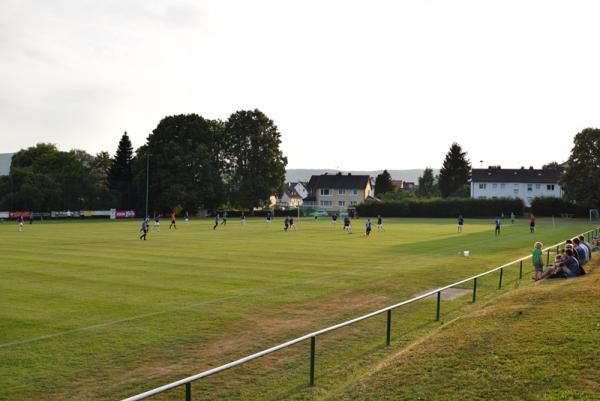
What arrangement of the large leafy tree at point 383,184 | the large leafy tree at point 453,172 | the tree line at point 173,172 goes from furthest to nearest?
the large leafy tree at point 383,184 → the large leafy tree at point 453,172 → the tree line at point 173,172

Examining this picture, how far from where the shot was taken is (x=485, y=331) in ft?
34.4

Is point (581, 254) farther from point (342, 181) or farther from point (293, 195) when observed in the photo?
point (293, 195)

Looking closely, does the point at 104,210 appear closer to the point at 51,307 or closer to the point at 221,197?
the point at 221,197

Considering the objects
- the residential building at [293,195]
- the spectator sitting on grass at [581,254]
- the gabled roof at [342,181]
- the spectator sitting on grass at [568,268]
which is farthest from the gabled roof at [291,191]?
the spectator sitting on grass at [568,268]

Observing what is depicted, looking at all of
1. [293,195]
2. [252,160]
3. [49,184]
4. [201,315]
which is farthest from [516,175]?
[201,315]

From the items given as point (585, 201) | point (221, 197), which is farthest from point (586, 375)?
point (221, 197)

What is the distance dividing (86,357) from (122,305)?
5033 mm

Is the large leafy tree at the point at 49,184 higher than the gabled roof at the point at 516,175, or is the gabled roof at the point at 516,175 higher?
the gabled roof at the point at 516,175

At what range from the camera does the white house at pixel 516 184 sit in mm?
119188

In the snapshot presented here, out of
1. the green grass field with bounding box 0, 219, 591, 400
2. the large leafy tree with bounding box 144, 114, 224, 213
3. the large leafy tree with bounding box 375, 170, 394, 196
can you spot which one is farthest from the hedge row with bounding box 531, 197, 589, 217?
the green grass field with bounding box 0, 219, 591, 400

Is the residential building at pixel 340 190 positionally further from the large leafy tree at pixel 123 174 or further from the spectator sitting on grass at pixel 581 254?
the spectator sitting on grass at pixel 581 254

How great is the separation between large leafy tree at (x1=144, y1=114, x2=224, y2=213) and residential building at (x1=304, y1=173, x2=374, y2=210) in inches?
1800

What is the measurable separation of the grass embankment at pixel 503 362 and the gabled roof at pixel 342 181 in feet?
408

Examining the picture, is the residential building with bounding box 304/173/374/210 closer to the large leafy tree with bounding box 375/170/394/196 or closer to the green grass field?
the large leafy tree with bounding box 375/170/394/196
